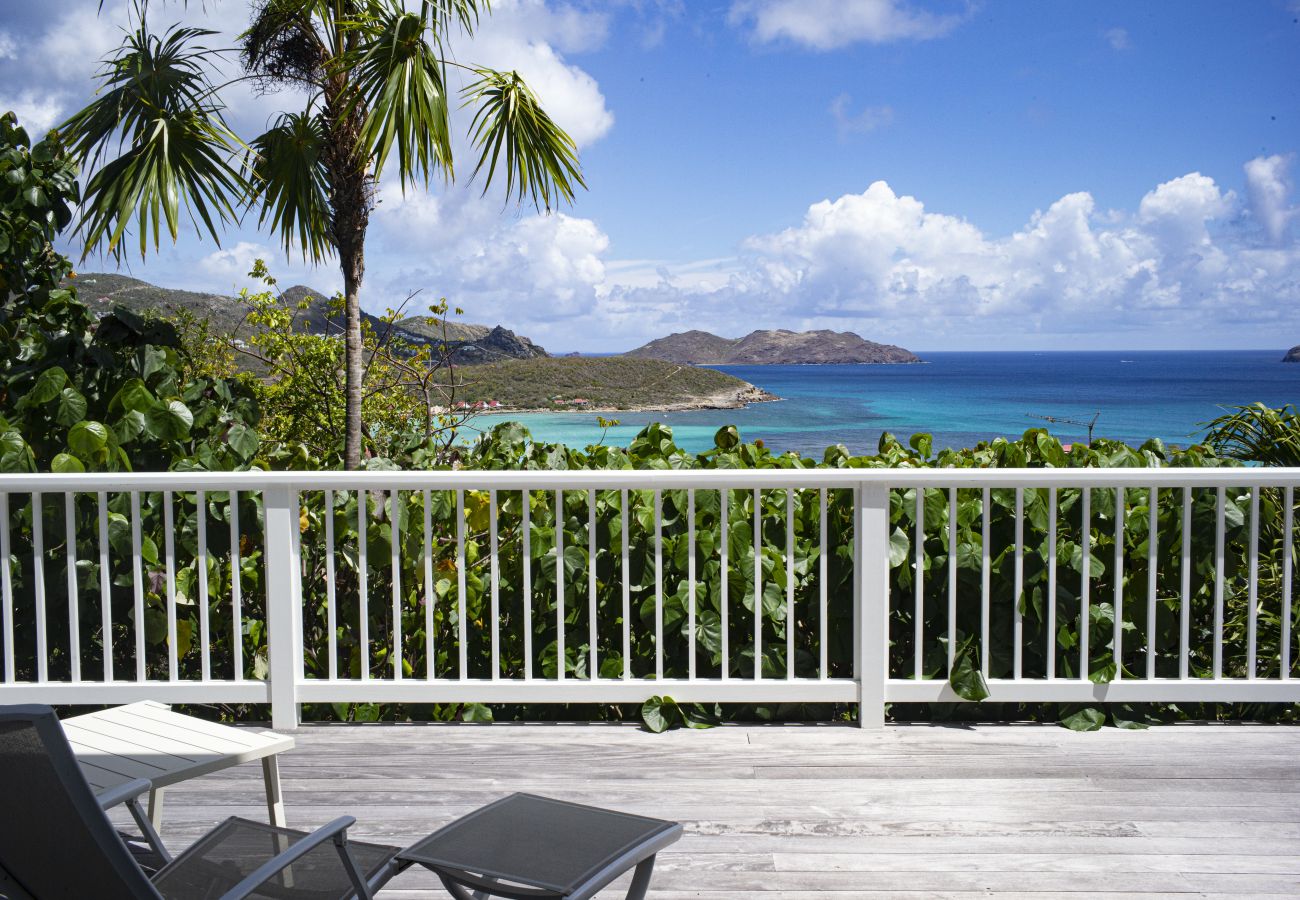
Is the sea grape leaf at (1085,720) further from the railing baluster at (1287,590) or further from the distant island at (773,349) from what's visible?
the distant island at (773,349)

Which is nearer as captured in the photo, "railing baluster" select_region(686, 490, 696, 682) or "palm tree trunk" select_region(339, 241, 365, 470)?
"railing baluster" select_region(686, 490, 696, 682)

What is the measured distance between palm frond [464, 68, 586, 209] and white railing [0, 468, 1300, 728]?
1894 mm

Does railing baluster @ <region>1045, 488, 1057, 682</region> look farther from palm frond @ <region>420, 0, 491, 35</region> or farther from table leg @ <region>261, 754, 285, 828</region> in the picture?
palm frond @ <region>420, 0, 491, 35</region>

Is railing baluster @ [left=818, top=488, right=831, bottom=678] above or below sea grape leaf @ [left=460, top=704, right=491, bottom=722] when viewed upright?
above

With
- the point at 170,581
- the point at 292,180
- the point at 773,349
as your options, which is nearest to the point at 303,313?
the point at 292,180

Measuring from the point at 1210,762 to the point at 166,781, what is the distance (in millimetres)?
3173

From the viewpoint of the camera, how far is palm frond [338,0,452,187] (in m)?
4.97

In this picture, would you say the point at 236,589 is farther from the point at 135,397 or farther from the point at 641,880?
the point at 641,880

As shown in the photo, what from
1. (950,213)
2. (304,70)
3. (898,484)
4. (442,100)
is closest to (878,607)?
(898,484)

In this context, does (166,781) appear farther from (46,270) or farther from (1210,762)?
(46,270)

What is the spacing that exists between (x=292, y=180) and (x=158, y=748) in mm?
4270

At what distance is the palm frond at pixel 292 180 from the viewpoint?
5.83 metres

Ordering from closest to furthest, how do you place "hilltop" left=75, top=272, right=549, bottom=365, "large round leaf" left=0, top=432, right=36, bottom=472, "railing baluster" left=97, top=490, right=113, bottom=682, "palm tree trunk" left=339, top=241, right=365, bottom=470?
"railing baluster" left=97, top=490, right=113, bottom=682
"large round leaf" left=0, top=432, right=36, bottom=472
"palm tree trunk" left=339, top=241, right=365, bottom=470
"hilltop" left=75, top=272, right=549, bottom=365

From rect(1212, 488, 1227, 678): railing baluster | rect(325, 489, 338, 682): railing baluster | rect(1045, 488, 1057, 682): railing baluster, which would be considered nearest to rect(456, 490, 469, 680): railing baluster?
rect(325, 489, 338, 682): railing baluster
